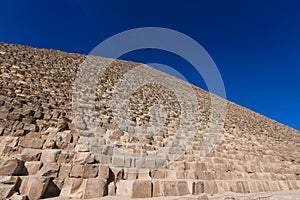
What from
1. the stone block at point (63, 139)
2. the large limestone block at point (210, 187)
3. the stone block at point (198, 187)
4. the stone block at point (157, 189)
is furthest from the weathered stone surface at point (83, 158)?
the large limestone block at point (210, 187)

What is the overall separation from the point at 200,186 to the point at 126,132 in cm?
206

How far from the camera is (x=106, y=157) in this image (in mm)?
3061

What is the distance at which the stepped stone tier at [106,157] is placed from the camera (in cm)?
246

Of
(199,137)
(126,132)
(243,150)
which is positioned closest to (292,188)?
(243,150)

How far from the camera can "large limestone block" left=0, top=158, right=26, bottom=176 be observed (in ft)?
7.25

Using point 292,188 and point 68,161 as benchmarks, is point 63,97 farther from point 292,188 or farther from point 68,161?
point 292,188

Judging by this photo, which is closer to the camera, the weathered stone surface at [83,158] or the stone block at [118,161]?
the weathered stone surface at [83,158]

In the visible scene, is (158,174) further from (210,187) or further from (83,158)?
(83,158)

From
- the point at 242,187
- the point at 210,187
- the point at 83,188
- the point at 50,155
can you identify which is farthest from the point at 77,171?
the point at 242,187

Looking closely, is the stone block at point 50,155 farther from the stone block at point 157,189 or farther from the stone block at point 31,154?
the stone block at point 157,189

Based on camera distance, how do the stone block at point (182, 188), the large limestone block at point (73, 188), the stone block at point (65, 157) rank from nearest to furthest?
the large limestone block at point (73, 188)
the stone block at point (65, 157)
the stone block at point (182, 188)

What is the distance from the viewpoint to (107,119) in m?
4.87

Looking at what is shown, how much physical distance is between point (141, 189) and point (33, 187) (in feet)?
4.52

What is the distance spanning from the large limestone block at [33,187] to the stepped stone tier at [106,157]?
0.01 meters
